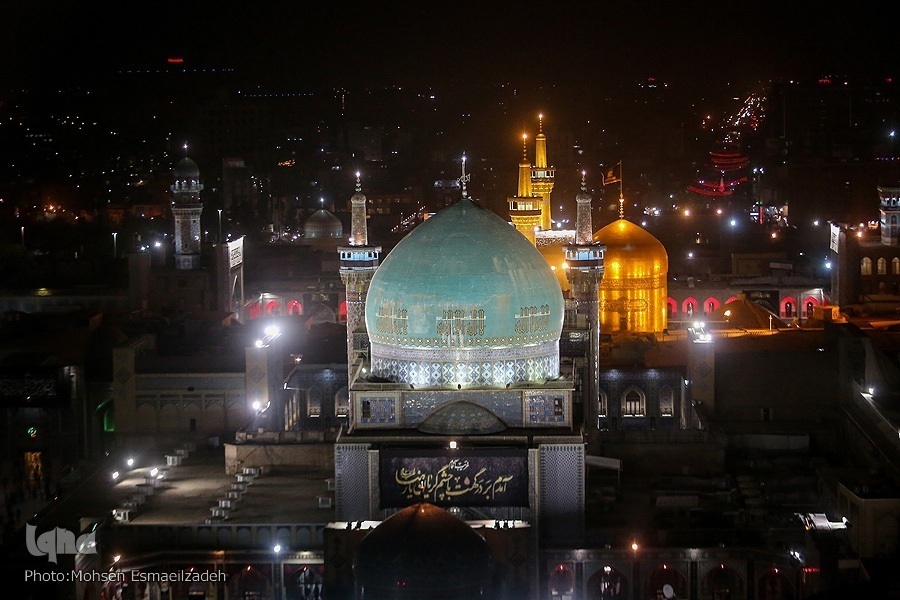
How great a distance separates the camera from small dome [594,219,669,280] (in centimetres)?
3897

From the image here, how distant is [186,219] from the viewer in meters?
46.8

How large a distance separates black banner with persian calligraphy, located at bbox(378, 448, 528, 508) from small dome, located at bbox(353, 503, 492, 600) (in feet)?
11.8

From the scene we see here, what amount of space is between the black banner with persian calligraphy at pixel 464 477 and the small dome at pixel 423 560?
3.60 metres

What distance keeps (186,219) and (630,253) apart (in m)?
12.7

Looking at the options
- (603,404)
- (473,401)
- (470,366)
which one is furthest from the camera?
(603,404)

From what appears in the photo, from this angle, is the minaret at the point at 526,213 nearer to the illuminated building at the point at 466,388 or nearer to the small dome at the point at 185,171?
the small dome at the point at 185,171

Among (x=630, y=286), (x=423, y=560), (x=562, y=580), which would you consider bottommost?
(x=562, y=580)

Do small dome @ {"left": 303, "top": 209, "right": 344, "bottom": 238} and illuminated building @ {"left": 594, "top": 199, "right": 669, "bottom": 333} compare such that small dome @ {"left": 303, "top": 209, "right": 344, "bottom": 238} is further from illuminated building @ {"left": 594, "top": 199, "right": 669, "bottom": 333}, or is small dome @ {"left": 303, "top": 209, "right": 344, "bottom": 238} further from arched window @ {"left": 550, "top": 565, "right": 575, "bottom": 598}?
arched window @ {"left": 550, "top": 565, "right": 575, "bottom": 598}

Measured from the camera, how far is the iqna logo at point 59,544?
1005 inches

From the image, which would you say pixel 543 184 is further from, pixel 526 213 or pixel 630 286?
pixel 630 286

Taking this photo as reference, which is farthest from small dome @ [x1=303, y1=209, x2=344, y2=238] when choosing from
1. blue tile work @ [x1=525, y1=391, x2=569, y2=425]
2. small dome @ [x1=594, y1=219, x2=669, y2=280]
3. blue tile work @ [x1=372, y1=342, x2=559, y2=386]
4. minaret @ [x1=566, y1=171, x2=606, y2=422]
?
blue tile work @ [x1=525, y1=391, x2=569, y2=425]

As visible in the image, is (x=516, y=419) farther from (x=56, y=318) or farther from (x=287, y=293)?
(x=287, y=293)

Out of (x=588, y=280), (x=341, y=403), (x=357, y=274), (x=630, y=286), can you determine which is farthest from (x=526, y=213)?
(x=357, y=274)

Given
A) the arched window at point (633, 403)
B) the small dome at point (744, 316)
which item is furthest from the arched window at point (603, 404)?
the small dome at point (744, 316)
